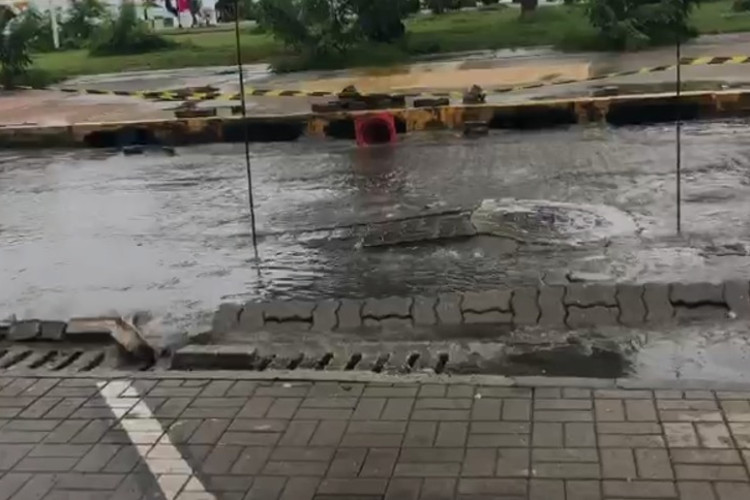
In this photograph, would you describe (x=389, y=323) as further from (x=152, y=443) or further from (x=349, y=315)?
(x=152, y=443)

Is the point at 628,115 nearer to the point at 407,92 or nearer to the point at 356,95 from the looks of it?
the point at 356,95

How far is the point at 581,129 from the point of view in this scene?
15570mm

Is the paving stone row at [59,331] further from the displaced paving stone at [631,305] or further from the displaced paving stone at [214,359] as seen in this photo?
the displaced paving stone at [631,305]

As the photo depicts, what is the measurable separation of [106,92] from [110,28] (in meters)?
13.6

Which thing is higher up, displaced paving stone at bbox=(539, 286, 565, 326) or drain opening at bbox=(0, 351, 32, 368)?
displaced paving stone at bbox=(539, 286, 565, 326)

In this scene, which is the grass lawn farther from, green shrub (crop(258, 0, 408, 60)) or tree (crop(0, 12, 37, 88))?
tree (crop(0, 12, 37, 88))

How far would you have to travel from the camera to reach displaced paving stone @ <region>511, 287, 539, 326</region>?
22.2ft

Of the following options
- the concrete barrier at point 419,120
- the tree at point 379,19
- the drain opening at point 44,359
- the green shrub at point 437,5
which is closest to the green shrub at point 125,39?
the green shrub at point 437,5

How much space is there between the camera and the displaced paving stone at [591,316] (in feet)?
21.9

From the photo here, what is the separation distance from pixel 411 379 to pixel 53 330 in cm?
268

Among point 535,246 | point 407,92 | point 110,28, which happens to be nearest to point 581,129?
point 407,92

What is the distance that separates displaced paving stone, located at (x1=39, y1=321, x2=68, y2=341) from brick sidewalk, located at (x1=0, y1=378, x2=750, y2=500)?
1159mm

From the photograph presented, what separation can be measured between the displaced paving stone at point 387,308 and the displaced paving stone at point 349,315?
0.15 feet

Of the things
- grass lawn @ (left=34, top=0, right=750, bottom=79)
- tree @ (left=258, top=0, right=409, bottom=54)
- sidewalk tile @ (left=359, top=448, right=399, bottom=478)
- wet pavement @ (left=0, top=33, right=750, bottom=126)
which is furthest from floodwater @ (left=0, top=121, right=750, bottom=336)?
grass lawn @ (left=34, top=0, right=750, bottom=79)
